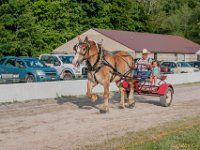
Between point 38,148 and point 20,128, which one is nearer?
point 38,148

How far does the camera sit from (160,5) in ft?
347

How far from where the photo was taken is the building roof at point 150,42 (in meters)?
63.2

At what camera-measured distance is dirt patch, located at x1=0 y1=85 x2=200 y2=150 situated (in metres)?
10.3

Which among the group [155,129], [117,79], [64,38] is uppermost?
[64,38]

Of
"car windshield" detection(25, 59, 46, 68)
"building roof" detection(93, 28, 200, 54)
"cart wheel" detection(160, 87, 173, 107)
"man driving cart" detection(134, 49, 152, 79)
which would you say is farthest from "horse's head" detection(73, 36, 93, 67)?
"building roof" detection(93, 28, 200, 54)

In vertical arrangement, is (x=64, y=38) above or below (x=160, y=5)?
below

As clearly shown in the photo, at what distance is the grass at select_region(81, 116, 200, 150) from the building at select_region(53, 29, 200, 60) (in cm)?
4874

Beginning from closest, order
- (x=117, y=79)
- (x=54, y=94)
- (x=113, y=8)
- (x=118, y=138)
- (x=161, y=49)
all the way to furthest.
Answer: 1. (x=118, y=138)
2. (x=117, y=79)
3. (x=54, y=94)
4. (x=161, y=49)
5. (x=113, y=8)

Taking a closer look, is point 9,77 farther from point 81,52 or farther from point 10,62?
point 81,52

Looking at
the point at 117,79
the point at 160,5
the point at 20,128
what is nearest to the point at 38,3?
the point at 160,5

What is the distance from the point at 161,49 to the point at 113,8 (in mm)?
16277

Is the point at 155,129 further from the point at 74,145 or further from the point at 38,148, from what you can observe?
the point at 38,148

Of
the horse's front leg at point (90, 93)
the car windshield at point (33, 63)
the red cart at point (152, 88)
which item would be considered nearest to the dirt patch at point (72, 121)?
the red cart at point (152, 88)

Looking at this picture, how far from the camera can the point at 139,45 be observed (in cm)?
6328
